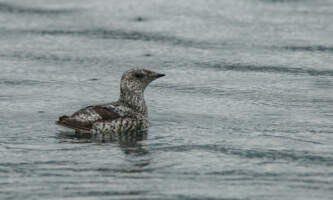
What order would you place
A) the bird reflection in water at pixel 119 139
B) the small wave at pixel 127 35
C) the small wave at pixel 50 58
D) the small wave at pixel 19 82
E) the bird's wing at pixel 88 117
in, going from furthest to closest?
the small wave at pixel 127 35
the small wave at pixel 50 58
the small wave at pixel 19 82
the bird's wing at pixel 88 117
the bird reflection in water at pixel 119 139

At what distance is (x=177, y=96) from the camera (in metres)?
14.1

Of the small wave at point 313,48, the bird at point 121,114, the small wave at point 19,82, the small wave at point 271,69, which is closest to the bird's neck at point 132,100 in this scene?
the bird at point 121,114

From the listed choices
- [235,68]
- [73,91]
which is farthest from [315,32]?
[73,91]

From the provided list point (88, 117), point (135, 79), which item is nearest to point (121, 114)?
point (88, 117)

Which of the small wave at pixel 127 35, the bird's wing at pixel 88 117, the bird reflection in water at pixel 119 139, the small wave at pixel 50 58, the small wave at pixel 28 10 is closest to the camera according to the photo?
the bird reflection in water at pixel 119 139

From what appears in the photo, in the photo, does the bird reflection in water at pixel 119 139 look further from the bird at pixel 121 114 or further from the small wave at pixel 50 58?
the small wave at pixel 50 58

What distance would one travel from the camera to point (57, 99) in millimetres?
13742

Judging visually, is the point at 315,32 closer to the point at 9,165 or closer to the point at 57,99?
the point at 57,99

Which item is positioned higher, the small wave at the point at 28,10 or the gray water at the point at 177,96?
the small wave at the point at 28,10

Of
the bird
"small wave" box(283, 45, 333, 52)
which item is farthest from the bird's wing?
"small wave" box(283, 45, 333, 52)

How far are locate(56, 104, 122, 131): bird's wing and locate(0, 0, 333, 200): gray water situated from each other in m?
0.18

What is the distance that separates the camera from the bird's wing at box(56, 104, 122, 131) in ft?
38.3

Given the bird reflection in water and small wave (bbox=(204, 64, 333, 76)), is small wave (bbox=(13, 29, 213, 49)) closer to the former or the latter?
small wave (bbox=(204, 64, 333, 76))

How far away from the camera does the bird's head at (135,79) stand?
42.0ft
